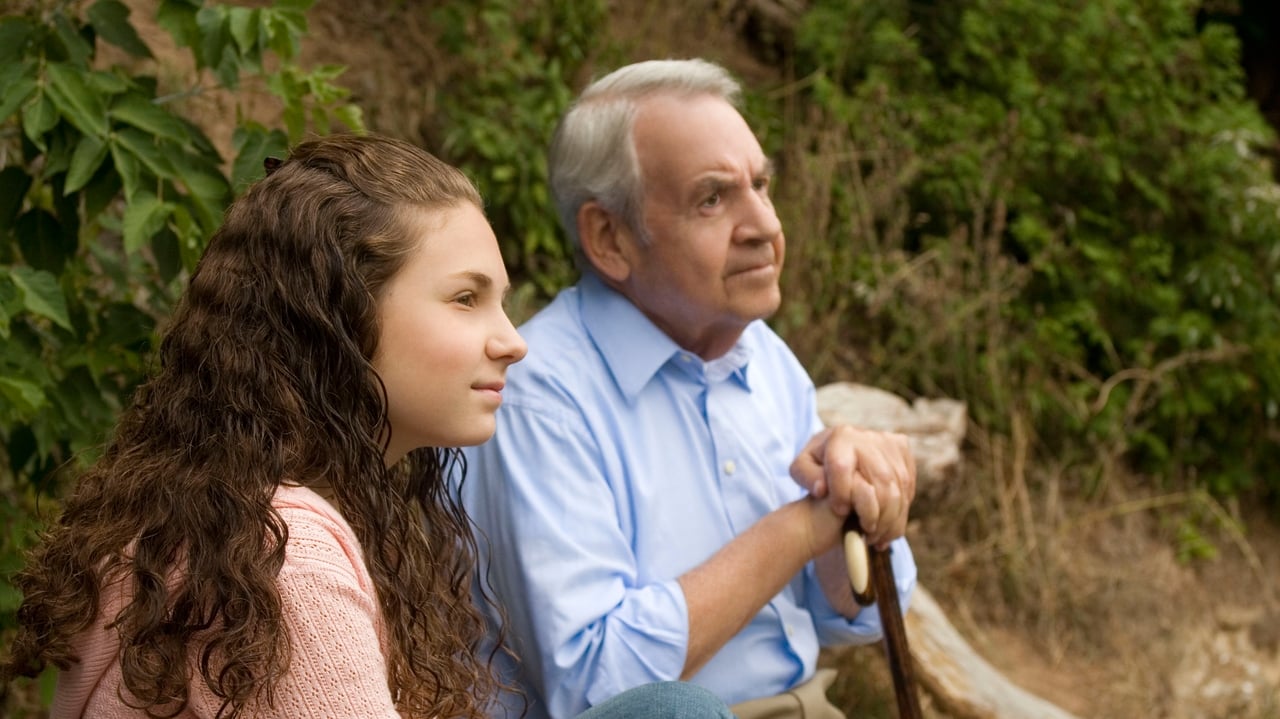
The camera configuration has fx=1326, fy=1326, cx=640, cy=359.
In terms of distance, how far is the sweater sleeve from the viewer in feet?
4.31

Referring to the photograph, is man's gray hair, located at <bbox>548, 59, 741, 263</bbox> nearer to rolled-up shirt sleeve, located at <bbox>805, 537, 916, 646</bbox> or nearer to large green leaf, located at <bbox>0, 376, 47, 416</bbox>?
rolled-up shirt sleeve, located at <bbox>805, 537, 916, 646</bbox>

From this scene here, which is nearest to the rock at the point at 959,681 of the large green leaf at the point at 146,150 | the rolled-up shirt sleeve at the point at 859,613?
the rolled-up shirt sleeve at the point at 859,613

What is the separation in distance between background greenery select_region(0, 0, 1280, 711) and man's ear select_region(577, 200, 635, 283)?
2.01m

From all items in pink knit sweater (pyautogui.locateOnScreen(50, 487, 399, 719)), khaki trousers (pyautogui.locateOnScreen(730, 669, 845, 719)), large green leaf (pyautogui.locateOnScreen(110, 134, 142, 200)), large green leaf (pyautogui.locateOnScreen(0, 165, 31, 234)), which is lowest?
khaki trousers (pyautogui.locateOnScreen(730, 669, 845, 719))

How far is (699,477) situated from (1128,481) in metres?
3.50

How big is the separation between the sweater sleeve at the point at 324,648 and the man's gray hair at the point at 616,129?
1218 millimetres

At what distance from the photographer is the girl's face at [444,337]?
1555 mm

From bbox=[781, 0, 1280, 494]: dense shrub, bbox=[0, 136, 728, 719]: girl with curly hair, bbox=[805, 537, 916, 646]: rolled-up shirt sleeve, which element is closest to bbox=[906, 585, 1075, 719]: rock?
bbox=[805, 537, 916, 646]: rolled-up shirt sleeve

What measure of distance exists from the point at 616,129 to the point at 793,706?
3.55 feet

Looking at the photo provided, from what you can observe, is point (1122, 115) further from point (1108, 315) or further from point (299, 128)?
point (299, 128)

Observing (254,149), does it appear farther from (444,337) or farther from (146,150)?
(444,337)

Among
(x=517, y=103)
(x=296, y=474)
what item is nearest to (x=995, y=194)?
(x=517, y=103)

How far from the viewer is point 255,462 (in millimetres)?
1419

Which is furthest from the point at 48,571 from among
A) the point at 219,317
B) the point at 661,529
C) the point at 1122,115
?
the point at 1122,115
